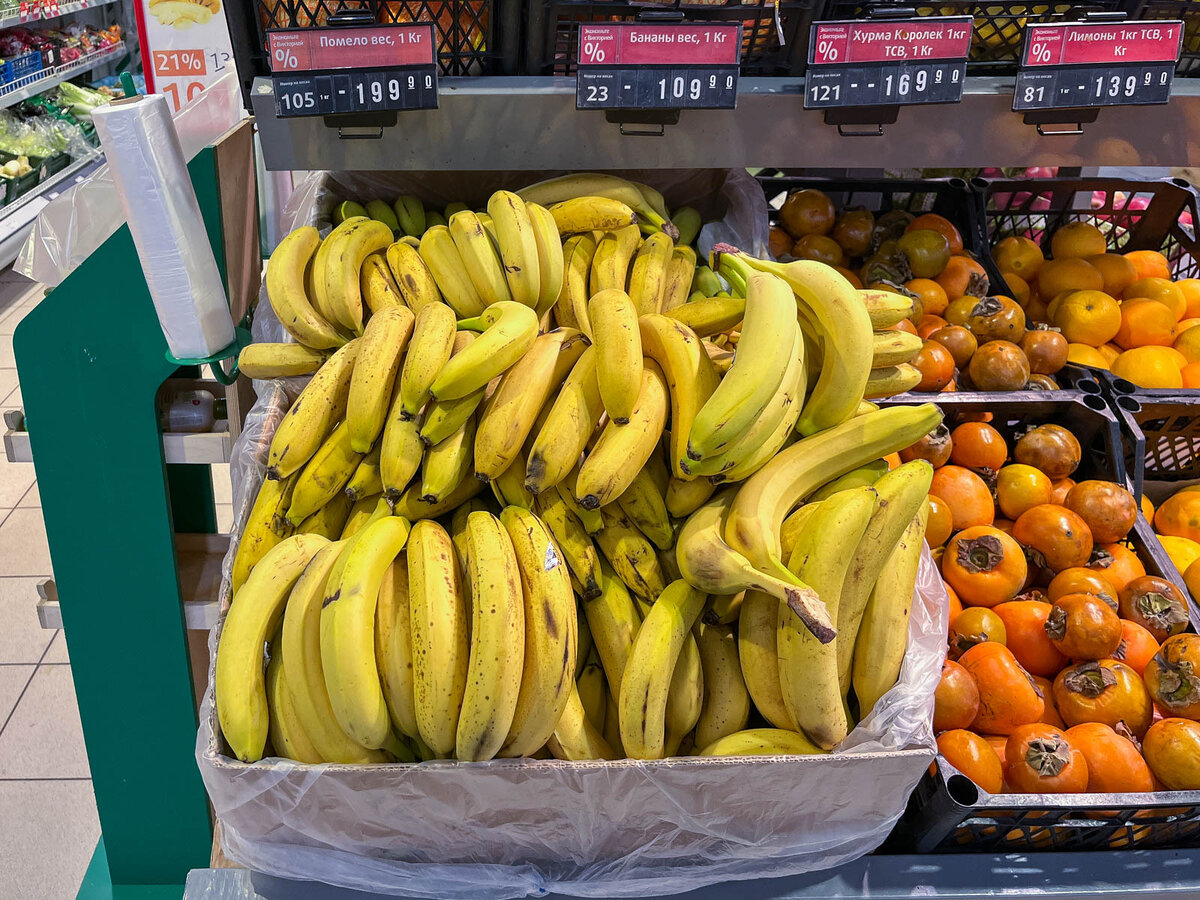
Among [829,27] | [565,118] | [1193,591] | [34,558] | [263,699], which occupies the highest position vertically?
[829,27]

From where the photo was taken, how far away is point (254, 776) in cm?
87

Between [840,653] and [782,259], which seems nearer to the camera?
[840,653]

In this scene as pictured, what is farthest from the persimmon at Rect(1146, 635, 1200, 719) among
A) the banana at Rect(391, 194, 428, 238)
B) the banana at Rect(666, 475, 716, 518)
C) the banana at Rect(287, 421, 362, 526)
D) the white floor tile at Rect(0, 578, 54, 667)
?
the white floor tile at Rect(0, 578, 54, 667)

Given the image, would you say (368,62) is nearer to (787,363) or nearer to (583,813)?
(787,363)

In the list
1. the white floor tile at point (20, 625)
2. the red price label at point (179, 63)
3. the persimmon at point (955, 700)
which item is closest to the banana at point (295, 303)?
the persimmon at point (955, 700)

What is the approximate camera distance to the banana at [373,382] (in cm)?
100

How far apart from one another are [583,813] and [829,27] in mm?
1030

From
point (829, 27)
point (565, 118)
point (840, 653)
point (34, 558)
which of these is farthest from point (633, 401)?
point (34, 558)

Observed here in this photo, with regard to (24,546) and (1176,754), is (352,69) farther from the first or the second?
(24,546)

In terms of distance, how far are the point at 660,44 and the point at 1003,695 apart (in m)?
0.97

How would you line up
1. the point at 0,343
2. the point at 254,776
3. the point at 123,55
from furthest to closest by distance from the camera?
the point at 123,55, the point at 0,343, the point at 254,776

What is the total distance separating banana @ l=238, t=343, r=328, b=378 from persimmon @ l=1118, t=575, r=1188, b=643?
4.05 feet

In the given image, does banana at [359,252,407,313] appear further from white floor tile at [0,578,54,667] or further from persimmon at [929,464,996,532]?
white floor tile at [0,578,54,667]

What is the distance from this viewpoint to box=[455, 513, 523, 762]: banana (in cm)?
81
